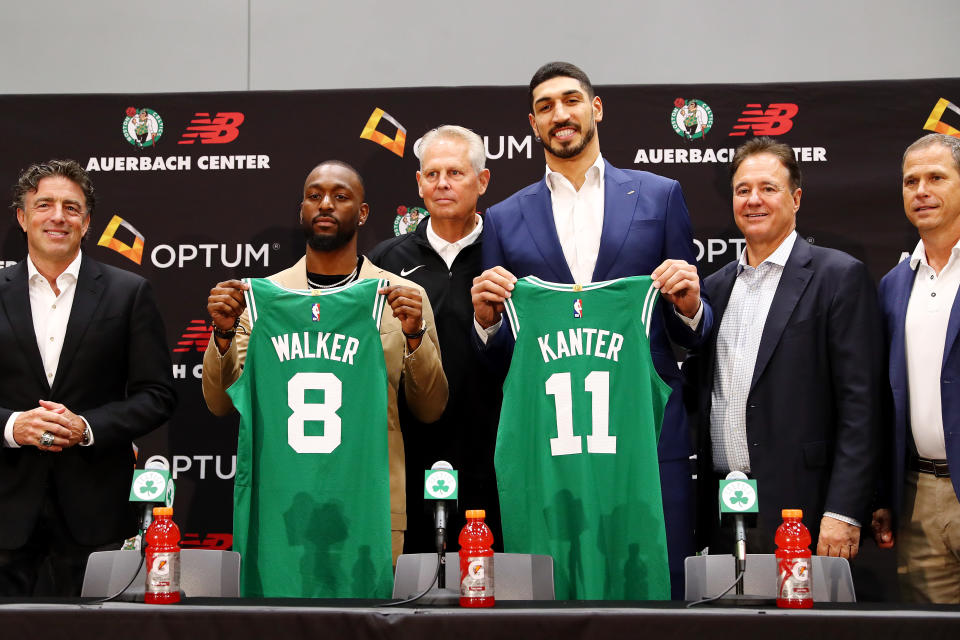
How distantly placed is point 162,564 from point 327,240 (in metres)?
1.67

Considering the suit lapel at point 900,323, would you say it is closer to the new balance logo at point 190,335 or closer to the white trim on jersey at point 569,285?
the white trim on jersey at point 569,285

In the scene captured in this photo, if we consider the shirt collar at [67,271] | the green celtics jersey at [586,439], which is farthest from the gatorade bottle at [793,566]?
the shirt collar at [67,271]

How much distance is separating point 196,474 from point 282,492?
1.44 meters

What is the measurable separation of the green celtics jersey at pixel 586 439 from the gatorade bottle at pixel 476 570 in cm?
65

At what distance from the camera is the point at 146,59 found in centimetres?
481

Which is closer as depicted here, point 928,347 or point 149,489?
point 149,489

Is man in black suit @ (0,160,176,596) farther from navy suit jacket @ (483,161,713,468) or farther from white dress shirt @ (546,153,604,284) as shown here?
white dress shirt @ (546,153,604,284)

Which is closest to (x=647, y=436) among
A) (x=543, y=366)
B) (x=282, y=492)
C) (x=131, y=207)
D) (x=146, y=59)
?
(x=543, y=366)

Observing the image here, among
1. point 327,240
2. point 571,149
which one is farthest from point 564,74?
point 327,240

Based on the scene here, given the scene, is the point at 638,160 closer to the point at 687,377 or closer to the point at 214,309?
the point at 687,377

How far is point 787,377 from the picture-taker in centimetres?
335

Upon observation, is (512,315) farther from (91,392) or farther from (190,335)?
(190,335)

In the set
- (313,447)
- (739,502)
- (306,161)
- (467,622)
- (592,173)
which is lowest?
(467,622)

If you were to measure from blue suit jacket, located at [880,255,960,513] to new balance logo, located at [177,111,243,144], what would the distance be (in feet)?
9.86
